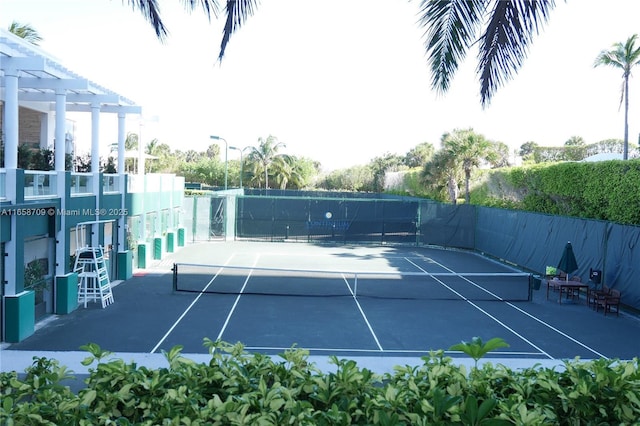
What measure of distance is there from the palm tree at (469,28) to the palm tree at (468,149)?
3534 centimetres

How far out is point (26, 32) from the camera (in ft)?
125

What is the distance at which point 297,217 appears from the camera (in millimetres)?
37531

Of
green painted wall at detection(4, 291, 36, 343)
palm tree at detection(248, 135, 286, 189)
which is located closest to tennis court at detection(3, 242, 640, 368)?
green painted wall at detection(4, 291, 36, 343)

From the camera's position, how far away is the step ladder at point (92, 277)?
1792 centimetres

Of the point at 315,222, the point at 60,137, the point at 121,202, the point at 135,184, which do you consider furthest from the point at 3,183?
A: the point at 315,222

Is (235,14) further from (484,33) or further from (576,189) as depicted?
(576,189)

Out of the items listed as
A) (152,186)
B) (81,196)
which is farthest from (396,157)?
(81,196)

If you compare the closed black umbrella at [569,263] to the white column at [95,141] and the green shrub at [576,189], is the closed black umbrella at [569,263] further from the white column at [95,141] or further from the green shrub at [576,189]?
the white column at [95,141]

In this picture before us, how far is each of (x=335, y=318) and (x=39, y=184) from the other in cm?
874

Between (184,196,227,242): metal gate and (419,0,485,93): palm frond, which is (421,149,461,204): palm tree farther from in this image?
(419,0,485,93): palm frond

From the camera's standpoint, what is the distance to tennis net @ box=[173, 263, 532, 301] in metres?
20.5

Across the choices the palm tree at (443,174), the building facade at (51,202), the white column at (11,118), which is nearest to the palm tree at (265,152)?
the palm tree at (443,174)

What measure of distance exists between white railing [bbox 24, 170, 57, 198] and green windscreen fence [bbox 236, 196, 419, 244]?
2077 cm

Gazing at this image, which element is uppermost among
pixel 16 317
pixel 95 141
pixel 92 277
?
pixel 95 141
